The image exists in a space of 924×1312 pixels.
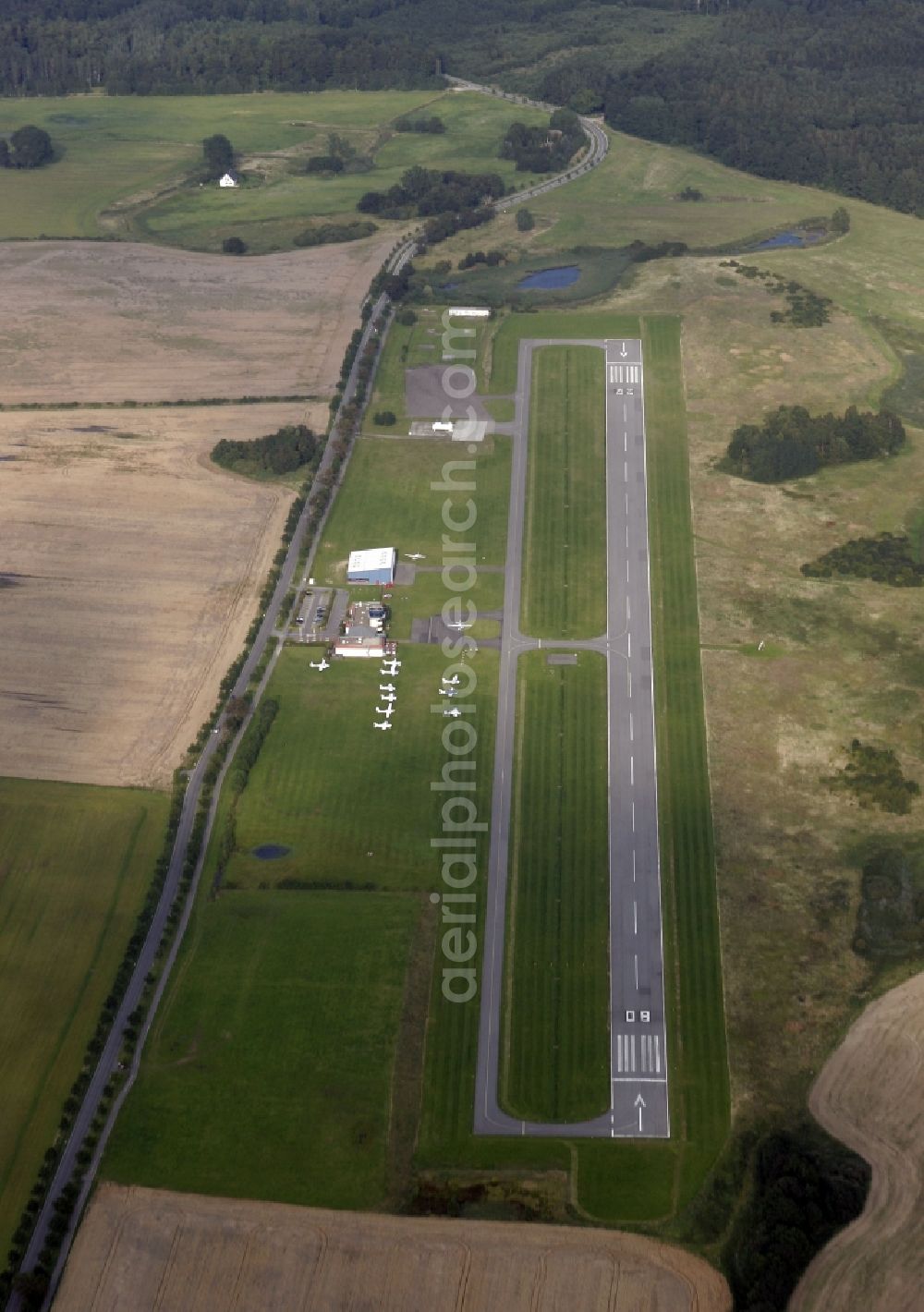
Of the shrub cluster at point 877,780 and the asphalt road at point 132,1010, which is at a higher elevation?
the shrub cluster at point 877,780

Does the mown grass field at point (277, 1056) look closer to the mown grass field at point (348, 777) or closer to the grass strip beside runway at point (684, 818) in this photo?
the mown grass field at point (348, 777)

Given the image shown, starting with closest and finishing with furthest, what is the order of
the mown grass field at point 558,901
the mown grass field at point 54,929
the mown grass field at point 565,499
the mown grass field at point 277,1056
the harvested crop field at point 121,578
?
the mown grass field at point 277,1056 < the mown grass field at point 54,929 < the mown grass field at point 558,901 < the harvested crop field at point 121,578 < the mown grass field at point 565,499

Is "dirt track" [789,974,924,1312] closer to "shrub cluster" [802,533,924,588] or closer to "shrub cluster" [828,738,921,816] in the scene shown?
"shrub cluster" [828,738,921,816]

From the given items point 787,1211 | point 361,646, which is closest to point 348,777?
point 361,646

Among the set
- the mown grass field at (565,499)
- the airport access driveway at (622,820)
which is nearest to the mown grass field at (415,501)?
the airport access driveway at (622,820)

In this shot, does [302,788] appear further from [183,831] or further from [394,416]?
[394,416]
